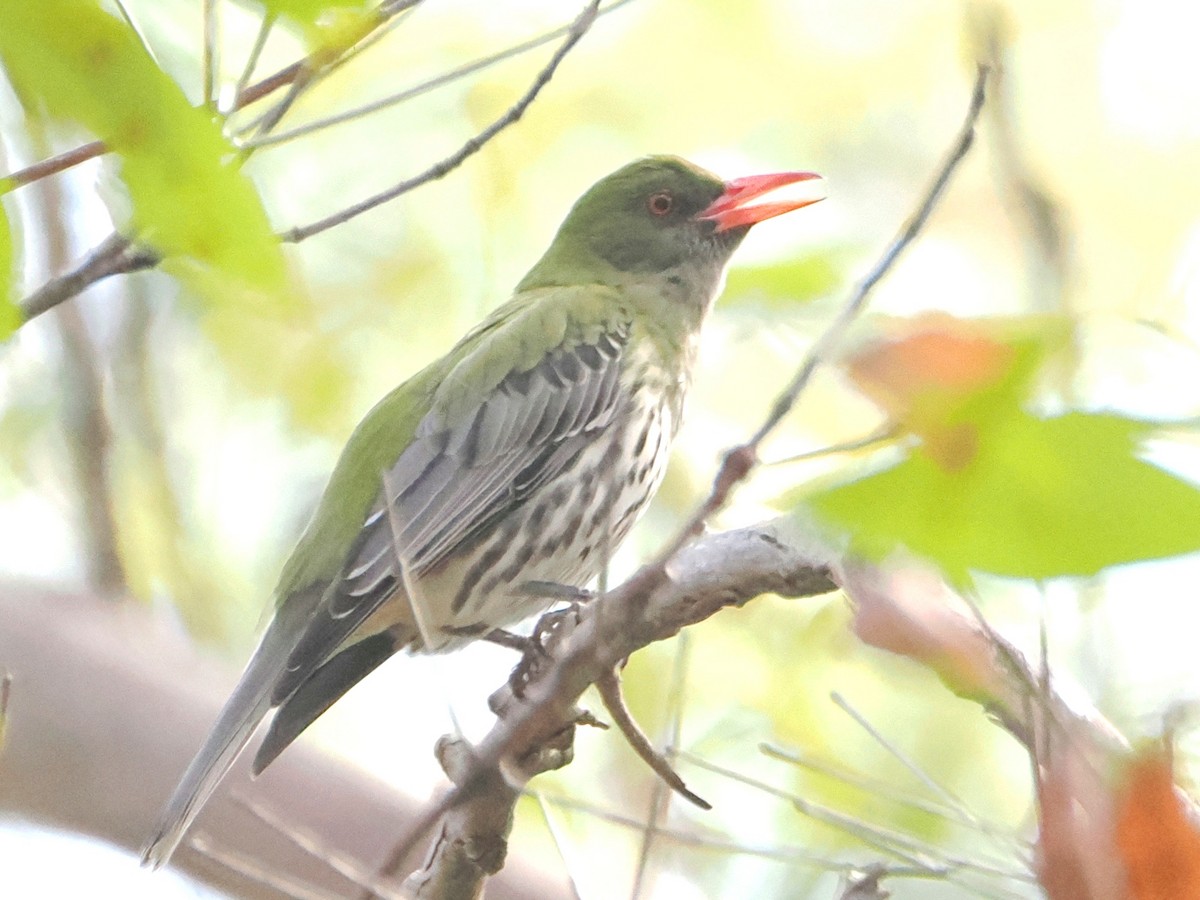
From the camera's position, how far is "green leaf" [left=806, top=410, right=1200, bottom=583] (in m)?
0.89

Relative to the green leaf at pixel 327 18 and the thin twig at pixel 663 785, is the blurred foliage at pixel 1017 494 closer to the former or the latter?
the green leaf at pixel 327 18

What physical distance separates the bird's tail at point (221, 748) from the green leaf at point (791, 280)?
5.23 feet

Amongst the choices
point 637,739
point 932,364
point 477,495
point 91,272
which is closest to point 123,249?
point 91,272

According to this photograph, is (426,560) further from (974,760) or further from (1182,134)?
(1182,134)

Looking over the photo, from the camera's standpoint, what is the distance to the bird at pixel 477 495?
345 cm

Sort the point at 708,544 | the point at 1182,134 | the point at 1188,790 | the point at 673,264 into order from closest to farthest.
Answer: the point at 1188,790 < the point at 708,544 < the point at 673,264 < the point at 1182,134

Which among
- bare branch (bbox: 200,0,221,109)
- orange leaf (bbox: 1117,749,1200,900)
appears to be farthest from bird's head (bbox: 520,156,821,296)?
orange leaf (bbox: 1117,749,1200,900)

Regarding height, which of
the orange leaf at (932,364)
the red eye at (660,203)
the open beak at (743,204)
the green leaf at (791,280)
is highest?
the orange leaf at (932,364)

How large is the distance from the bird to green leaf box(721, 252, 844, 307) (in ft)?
3.94

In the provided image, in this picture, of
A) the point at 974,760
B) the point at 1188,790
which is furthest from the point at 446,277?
the point at 1188,790

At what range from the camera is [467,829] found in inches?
103

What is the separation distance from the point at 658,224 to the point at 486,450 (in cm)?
117

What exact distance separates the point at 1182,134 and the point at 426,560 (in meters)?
3.35

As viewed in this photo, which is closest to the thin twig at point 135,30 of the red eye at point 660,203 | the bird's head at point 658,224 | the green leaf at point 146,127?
the green leaf at point 146,127
